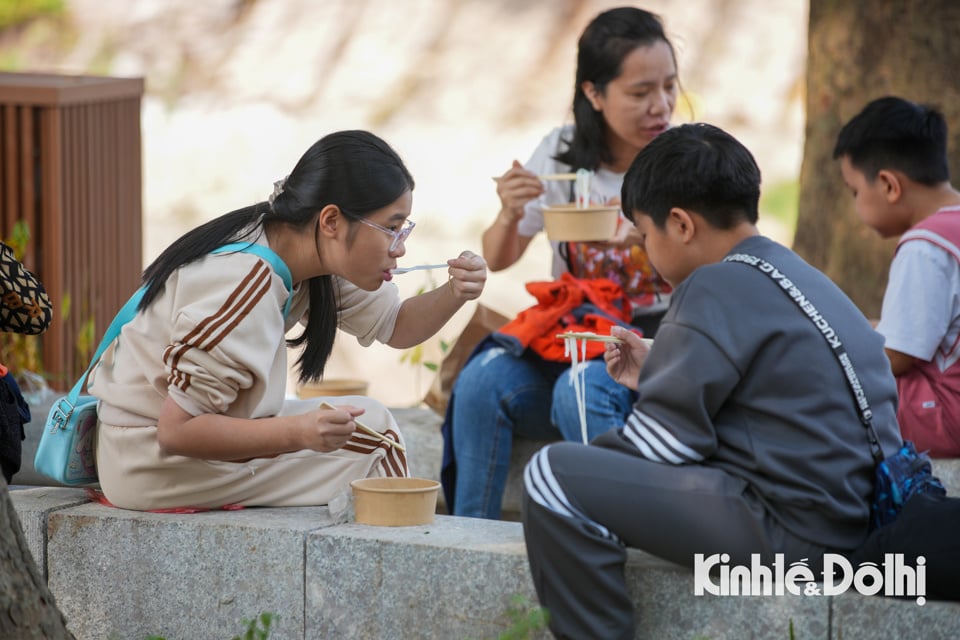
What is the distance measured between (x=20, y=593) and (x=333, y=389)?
116 inches

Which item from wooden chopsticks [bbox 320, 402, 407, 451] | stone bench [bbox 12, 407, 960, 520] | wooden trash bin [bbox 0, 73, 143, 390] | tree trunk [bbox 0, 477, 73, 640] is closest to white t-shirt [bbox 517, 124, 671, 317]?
stone bench [bbox 12, 407, 960, 520]

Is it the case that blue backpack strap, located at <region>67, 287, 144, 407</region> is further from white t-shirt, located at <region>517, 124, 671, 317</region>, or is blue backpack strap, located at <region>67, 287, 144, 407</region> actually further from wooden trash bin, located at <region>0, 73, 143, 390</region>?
wooden trash bin, located at <region>0, 73, 143, 390</region>

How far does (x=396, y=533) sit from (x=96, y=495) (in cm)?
101

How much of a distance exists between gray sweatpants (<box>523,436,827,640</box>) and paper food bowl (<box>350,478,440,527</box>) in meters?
0.51

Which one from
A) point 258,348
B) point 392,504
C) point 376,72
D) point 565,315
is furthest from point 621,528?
point 376,72

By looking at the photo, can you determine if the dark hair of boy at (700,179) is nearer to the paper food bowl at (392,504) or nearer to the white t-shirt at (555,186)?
the paper food bowl at (392,504)

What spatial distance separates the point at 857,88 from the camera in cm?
592

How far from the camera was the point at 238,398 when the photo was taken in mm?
3355

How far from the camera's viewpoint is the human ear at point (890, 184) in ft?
14.3

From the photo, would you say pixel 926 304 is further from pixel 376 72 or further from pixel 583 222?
pixel 376 72

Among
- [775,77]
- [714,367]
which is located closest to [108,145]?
[714,367]

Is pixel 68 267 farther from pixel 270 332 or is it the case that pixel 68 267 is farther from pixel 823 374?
pixel 823 374

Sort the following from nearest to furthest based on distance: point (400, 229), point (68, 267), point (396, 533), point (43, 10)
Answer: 1. point (396, 533)
2. point (400, 229)
3. point (68, 267)
4. point (43, 10)

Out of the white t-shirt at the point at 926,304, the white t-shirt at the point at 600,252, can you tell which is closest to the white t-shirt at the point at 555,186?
the white t-shirt at the point at 600,252
